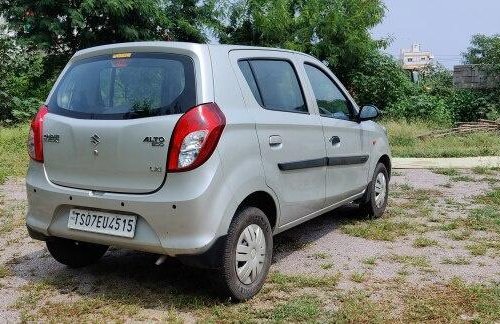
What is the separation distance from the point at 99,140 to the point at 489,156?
862 cm

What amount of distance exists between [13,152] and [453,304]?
29.6 feet

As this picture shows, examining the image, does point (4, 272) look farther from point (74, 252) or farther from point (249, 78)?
point (249, 78)

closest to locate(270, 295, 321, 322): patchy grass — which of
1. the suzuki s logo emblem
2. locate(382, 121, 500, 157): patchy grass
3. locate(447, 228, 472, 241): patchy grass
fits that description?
the suzuki s logo emblem

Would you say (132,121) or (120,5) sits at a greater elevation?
(120,5)

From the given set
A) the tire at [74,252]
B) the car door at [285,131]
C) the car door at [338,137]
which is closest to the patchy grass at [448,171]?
the car door at [338,137]

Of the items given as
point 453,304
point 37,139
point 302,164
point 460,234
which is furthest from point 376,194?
point 37,139

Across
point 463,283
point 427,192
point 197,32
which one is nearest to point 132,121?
point 463,283

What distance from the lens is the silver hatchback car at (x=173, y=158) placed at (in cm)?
326

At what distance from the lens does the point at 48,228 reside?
3.69 m

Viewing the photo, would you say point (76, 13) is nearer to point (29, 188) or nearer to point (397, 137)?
point (397, 137)

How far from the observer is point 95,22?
605 inches

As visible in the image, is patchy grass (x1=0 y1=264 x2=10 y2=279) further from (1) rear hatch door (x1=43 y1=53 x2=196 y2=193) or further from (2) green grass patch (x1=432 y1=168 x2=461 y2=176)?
(2) green grass patch (x1=432 y1=168 x2=461 y2=176)

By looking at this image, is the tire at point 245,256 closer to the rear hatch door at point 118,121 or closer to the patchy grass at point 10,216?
the rear hatch door at point 118,121

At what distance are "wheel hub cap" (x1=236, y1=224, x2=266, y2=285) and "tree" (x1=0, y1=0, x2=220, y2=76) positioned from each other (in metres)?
12.0
